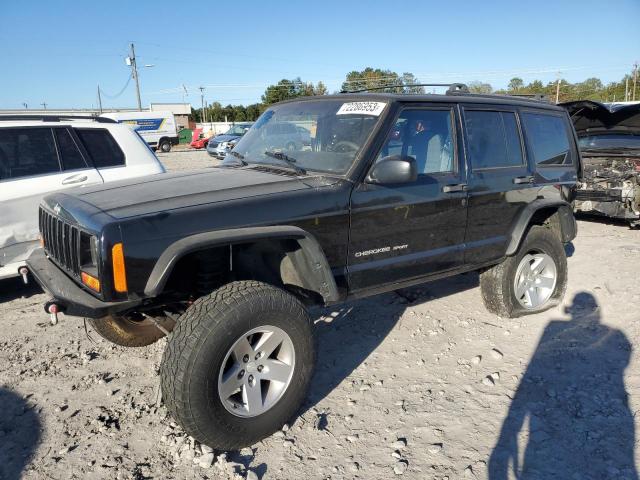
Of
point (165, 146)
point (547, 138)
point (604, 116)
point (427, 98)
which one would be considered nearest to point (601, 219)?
point (604, 116)

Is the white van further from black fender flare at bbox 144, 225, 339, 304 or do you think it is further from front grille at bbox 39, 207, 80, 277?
black fender flare at bbox 144, 225, 339, 304

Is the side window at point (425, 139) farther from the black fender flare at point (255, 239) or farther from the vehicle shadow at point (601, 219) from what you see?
the vehicle shadow at point (601, 219)

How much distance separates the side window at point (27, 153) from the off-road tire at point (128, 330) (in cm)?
219

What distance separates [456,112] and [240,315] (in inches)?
94.1

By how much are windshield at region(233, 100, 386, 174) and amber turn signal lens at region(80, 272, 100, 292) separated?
1.55 metres

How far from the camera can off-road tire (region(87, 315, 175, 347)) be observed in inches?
142

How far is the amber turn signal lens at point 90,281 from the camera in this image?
2454 mm

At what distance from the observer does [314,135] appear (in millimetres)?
3539

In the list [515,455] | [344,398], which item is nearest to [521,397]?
[515,455]

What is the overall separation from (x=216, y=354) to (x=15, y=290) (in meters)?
4.02

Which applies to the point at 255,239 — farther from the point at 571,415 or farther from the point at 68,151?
the point at 68,151

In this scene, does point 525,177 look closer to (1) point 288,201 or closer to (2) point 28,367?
(1) point 288,201

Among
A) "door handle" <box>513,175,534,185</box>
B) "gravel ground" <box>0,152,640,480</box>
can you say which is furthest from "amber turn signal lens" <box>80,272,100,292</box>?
"door handle" <box>513,175,534,185</box>

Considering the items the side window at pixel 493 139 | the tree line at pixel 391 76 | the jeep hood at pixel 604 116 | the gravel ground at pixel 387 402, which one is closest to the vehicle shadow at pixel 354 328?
the gravel ground at pixel 387 402
